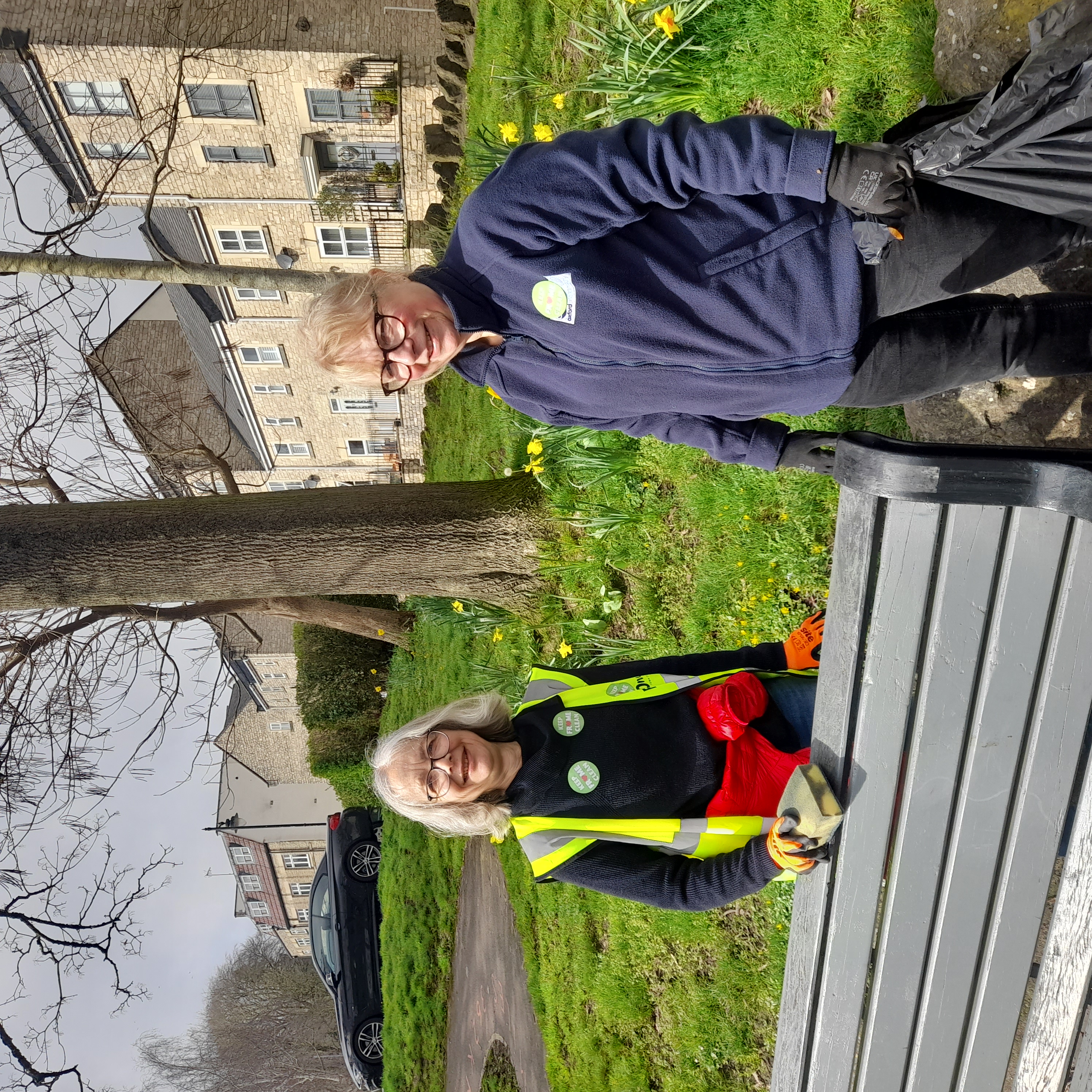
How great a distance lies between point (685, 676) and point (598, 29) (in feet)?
13.1

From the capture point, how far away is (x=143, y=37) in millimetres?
12258

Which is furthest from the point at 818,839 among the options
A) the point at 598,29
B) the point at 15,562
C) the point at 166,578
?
the point at 598,29

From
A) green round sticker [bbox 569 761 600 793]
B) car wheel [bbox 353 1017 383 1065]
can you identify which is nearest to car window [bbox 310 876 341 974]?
car wheel [bbox 353 1017 383 1065]

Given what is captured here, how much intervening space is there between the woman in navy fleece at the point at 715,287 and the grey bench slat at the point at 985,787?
2.02 ft

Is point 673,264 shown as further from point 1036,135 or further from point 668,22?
point 668,22

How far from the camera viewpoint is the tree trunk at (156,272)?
16.1ft

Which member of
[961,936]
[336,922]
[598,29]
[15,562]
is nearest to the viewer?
[961,936]

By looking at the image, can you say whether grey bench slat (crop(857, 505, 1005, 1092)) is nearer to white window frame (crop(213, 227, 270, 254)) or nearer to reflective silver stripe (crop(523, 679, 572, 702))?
reflective silver stripe (crop(523, 679, 572, 702))

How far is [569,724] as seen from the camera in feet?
9.80

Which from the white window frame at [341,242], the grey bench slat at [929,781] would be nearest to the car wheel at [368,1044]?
the grey bench slat at [929,781]

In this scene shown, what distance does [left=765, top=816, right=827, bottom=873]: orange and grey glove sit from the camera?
2201 millimetres

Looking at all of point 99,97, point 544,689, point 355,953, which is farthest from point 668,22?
point 99,97

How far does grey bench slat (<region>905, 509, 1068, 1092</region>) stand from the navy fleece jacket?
656 mm

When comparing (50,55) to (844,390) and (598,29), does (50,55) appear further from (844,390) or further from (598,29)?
(844,390)
